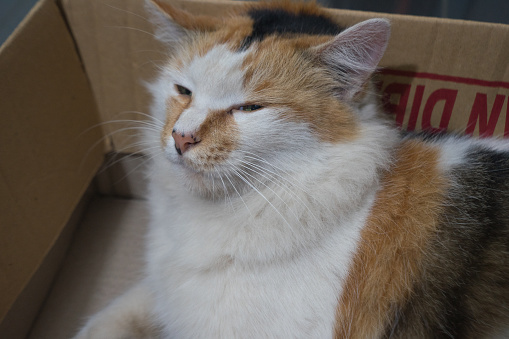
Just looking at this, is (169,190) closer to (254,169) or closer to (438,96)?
(254,169)

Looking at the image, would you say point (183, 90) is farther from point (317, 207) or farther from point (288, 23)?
point (317, 207)

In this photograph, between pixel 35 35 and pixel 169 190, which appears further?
pixel 35 35

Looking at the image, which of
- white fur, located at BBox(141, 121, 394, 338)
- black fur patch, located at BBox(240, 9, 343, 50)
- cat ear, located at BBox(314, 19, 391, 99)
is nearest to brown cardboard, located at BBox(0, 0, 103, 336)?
white fur, located at BBox(141, 121, 394, 338)

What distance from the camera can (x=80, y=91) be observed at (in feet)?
4.68

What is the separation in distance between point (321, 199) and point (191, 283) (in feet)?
1.10

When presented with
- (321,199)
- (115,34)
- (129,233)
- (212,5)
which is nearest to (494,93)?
(321,199)

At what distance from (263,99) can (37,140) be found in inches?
29.3

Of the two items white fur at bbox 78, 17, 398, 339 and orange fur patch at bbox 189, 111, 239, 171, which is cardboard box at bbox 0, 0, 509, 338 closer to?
white fur at bbox 78, 17, 398, 339

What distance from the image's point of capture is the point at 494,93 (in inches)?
48.3

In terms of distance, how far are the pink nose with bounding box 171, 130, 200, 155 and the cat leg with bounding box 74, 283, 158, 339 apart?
0.50 metres

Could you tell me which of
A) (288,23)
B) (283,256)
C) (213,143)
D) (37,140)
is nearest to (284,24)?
(288,23)

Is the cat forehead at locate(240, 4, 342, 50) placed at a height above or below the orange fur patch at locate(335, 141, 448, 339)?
above

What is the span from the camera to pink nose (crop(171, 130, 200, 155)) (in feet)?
2.70

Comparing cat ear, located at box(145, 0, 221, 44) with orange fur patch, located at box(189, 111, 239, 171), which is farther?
cat ear, located at box(145, 0, 221, 44)
